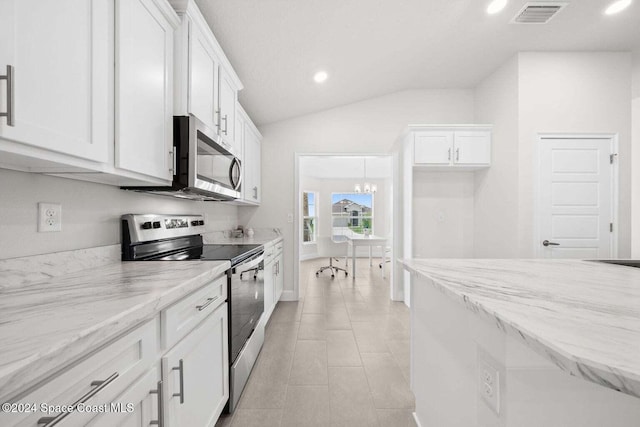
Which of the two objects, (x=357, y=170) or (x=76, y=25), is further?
(x=357, y=170)

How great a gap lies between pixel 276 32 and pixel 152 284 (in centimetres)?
216

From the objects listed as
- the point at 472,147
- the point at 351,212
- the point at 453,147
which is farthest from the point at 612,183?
the point at 351,212

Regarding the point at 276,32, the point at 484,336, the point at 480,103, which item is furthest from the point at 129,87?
the point at 480,103

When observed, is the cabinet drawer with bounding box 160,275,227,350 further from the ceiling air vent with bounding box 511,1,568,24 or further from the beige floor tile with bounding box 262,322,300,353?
the ceiling air vent with bounding box 511,1,568,24

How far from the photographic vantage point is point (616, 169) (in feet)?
9.81

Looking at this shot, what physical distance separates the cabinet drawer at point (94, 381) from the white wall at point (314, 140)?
125 inches

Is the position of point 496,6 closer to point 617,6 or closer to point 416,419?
point 617,6

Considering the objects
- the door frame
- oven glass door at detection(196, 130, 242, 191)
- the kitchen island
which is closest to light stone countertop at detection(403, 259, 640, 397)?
the kitchen island

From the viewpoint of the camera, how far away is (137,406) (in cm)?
87

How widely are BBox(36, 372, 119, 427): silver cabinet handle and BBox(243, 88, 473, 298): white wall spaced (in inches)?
132

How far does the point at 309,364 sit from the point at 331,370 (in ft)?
0.65

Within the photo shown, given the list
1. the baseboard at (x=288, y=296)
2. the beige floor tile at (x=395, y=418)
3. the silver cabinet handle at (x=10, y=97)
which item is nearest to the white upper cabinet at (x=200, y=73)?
the silver cabinet handle at (x=10, y=97)

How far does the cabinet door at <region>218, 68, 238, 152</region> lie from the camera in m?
2.17

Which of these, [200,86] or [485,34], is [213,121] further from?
[485,34]
